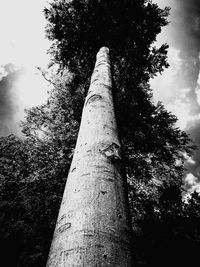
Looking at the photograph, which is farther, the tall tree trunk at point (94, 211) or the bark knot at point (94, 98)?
the bark knot at point (94, 98)

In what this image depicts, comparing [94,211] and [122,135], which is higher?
[122,135]

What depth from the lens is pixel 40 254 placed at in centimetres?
620

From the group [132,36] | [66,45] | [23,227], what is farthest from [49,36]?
[23,227]

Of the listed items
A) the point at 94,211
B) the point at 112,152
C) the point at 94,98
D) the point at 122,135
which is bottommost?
the point at 94,211

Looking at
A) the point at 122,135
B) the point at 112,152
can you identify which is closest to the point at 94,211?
the point at 112,152

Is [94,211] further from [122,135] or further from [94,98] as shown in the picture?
[122,135]

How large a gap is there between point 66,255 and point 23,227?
7.99 metres

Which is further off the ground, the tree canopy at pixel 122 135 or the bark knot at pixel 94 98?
the tree canopy at pixel 122 135

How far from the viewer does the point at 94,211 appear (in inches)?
32.6

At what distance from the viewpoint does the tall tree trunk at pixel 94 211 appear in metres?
0.69

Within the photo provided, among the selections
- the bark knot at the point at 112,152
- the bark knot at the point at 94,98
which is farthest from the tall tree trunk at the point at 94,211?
the bark knot at the point at 94,98

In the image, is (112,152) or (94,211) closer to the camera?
(94,211)

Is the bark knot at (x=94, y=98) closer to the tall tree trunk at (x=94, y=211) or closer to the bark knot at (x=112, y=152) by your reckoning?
the tall tree trunk at (x=94, y=211)

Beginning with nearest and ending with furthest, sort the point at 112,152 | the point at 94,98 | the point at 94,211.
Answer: the point at 94,211 → the point at 112,152 → the point at 94,98
